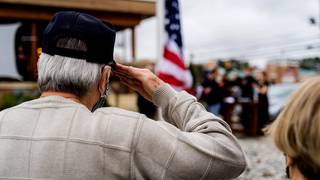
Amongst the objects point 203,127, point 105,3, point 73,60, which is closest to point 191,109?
point 203,127

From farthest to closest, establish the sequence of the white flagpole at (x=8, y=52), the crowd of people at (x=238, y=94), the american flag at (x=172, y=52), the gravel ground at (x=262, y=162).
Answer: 1. the white flagpole at (x=8, y=52)
2. the crowd of people at (x=238, y=94)
3. the gravel ground at (x=262, y=162)
4. the american flag at (x=172, y=52)

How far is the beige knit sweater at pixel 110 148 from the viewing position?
1.54 metres

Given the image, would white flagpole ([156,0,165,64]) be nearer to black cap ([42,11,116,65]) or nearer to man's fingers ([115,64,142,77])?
man's fingers ([115,64,142,77])

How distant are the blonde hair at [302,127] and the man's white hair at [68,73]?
619mm

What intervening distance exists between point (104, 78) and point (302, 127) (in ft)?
2.23

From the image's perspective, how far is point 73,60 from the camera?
64.9 inches

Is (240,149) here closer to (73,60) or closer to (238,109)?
(73,60)

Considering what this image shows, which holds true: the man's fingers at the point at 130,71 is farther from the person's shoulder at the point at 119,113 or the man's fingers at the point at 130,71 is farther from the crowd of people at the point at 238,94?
the crowd of people at the point at 238,94

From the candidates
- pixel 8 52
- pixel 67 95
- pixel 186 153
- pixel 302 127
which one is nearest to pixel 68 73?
pixel 67 95

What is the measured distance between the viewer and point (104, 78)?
1.74 m

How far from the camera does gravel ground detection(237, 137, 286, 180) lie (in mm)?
7993

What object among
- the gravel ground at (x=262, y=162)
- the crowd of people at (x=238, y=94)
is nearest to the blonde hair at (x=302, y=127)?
the gravel ground at (x=262, y=162)

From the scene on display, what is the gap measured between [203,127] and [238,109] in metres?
13.2

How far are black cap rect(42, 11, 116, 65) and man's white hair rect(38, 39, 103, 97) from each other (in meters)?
0.01
